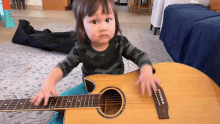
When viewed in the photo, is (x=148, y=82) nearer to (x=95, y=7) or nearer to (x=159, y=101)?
(x=159, y=101)

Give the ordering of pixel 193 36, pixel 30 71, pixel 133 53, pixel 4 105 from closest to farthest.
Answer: pixel 4 105 → pixel 133 53 → pixel 193 36 → pixel 30 71

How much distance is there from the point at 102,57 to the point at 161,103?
36 cm

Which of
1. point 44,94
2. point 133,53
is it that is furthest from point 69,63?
point 133,53

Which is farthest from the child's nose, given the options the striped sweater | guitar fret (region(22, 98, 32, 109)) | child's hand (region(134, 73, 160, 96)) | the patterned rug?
the patterned rug

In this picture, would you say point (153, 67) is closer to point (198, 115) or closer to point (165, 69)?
point (165, 69)

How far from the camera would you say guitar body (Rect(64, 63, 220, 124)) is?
1.68ft

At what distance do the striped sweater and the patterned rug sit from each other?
38 centimetres

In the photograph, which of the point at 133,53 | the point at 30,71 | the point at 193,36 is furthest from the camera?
the point at 30,71

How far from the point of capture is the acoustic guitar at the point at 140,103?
0.51m

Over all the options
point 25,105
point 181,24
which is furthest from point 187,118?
point 181,24

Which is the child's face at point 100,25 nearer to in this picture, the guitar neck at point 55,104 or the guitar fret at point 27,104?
the guitar neck at point 55,104

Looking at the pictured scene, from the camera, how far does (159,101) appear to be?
1.85 ft

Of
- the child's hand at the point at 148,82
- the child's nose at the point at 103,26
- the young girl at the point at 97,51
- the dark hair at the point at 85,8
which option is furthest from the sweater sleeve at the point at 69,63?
the child's hand at the point at 148,82

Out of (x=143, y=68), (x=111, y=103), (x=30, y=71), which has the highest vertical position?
(x=143, y=68)
